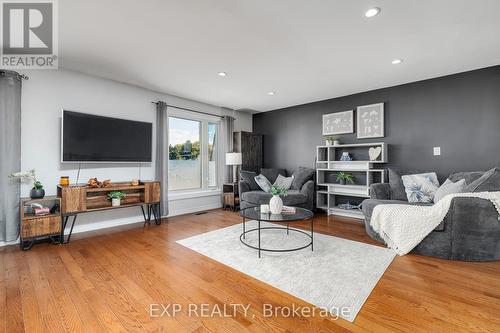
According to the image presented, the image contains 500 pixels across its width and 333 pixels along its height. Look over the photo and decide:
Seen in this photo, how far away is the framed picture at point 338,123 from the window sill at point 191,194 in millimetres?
2891

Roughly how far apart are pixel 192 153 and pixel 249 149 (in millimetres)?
1448

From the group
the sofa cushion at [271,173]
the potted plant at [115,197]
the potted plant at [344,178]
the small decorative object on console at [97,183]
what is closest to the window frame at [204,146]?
the sofa cushion at [271,173]

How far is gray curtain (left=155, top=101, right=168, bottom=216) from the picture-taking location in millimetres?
4426

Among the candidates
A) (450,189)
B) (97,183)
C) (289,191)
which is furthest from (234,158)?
(450,189)

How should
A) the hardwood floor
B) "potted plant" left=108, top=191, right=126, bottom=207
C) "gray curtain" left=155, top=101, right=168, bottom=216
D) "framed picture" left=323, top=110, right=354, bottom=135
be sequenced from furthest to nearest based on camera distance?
"framed picture" left=323, top=110, right=354, bottom=135 → "gray curtain" left=155, top=101, right=168, bottom=216 → "potted plant" left=108, top=191, right=126, bottom=207 → the hardwood floor

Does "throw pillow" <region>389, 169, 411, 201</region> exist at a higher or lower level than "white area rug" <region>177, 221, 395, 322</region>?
higher

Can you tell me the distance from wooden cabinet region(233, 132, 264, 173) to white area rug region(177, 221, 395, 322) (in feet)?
8.67

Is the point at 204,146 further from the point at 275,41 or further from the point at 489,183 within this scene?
the point at 489,183

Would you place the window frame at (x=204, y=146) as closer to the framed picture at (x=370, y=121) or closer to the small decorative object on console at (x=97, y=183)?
the small decorative object on console at (x=97, y=183)

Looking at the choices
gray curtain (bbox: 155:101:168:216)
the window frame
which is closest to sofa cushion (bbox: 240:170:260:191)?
the window frame

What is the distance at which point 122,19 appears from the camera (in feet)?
7.33

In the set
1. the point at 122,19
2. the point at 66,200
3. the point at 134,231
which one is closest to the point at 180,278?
the point at 134,231

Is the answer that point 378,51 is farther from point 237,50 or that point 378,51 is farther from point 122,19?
point 122,19

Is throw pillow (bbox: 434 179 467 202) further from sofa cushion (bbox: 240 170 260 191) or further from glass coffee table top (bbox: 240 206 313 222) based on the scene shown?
sofa cushion (bbox: 240 170 260 191)
